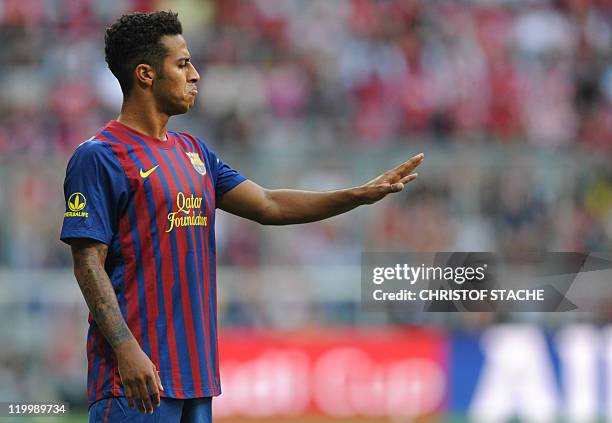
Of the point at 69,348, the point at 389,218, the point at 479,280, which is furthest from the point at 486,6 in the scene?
the point at 479,280

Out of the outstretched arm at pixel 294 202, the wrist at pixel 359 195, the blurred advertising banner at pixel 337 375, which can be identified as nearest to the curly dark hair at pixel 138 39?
the outstretched arm at pixel 294 202

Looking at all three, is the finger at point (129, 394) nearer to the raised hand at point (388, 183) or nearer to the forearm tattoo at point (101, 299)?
the forearm tattoo at point (101, 299)

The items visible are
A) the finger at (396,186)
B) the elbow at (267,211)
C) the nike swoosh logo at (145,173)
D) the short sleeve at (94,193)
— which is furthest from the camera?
the elbow at (267,211)

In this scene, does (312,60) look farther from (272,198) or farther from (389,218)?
(272,198)

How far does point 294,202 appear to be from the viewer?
4.70 meters

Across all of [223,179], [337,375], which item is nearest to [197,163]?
[223,179]

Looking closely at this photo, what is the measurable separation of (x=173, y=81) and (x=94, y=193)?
1.74 feet

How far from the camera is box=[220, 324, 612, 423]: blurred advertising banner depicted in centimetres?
1087

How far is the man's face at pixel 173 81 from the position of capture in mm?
4312

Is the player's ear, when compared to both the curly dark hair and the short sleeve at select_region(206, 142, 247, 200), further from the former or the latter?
the short sleeve at select_region(206, 142, 247, 200)

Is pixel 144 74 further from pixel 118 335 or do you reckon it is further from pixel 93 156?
pixel 118 335

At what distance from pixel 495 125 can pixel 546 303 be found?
4821 mm

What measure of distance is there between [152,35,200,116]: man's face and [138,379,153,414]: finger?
3.31 feet

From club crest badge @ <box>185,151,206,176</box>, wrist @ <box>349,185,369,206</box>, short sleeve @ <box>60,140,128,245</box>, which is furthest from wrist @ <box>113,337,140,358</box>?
wrist @ <box>349,185,369,206</box>
